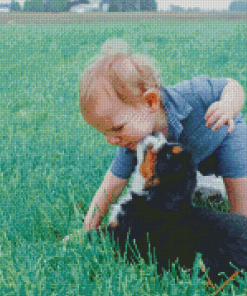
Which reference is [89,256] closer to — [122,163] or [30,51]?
[122,163]

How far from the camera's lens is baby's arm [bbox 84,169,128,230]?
2.19m

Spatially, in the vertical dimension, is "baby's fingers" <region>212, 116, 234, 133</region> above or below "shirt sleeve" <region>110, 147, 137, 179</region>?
above

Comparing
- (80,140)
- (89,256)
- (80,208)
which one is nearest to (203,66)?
(80,140)

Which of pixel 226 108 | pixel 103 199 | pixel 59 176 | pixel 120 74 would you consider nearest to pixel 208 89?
pixel 226 108

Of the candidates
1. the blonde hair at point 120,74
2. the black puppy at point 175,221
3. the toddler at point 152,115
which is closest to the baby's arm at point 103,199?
the toddler at point 152,115

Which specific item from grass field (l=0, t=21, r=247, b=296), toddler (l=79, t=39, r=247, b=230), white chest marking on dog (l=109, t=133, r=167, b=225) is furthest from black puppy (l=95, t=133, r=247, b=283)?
toddler (l=79, t=39, r=247, b=230)

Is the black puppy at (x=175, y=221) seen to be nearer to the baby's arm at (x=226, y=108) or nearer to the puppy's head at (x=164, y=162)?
the puppy's head at (x=164, y=162)

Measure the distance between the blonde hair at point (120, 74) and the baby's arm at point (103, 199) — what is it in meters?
0.64

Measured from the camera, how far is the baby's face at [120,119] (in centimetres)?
192

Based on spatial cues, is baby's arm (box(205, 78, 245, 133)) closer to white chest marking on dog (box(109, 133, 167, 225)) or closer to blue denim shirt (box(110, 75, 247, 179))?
blue denim shirt (box(110, 75, 247, 179))

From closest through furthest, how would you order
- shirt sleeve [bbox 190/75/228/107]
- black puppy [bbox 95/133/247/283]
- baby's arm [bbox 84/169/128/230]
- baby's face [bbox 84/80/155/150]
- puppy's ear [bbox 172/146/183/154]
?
black puppy [bbox 95/133/247/283], puppy's ear [bbox 172/146/183/154], baby's face [bbox 84/80/155/150], baby's arm [bbox 84/169/128/230], shirt sleeve [bbox 190/75/228/107]

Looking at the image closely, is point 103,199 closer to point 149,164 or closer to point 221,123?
point 149,164

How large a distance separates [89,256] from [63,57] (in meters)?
7.42

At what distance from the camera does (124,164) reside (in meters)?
2.40
